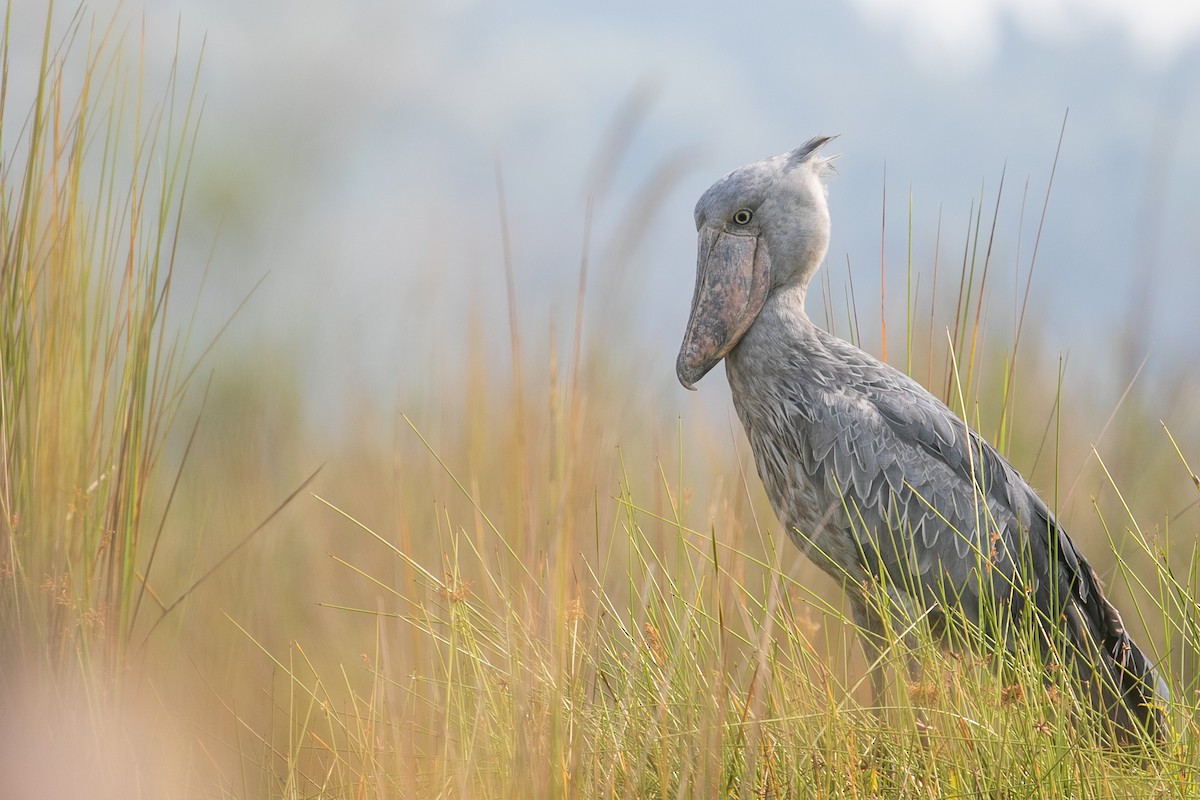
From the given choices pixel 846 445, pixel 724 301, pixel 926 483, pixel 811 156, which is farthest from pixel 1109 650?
pixel 811 156

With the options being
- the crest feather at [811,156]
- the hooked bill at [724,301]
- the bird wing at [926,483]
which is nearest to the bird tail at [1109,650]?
the bird wing at [926,483]

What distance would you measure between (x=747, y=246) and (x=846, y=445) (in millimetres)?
528

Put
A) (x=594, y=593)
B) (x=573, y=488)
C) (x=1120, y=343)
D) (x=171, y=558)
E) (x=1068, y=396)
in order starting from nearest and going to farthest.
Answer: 1. (x=573, y=488)
2. (x=594, y=593)
3. (x=171, y=558)
4. (x=1120, y=343)
5. (x=1068, y=396)

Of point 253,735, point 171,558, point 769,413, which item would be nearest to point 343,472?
point 171,558

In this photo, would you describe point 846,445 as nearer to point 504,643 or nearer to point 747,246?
point 747,246

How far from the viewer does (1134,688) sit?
8.05ft

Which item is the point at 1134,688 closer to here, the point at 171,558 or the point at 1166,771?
the point at 1166,771

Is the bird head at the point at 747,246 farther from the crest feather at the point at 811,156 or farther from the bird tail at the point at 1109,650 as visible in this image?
the bird tail at the point at 1109,650

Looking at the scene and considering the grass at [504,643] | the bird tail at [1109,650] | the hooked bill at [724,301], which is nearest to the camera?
the grass at [504,643]

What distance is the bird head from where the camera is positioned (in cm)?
263

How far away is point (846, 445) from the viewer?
251 centimetres

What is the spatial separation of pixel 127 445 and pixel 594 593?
82 cm

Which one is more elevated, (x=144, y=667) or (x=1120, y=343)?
(x=1120, y=343)

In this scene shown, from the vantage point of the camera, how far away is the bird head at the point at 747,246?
263 centimetres
